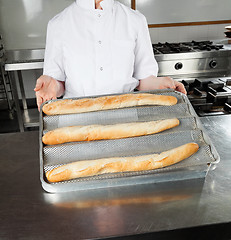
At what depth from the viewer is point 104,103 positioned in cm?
119

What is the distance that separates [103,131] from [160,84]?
671 mm

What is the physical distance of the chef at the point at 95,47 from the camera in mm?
1794

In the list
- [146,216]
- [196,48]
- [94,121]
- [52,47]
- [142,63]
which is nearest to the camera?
[146,216]

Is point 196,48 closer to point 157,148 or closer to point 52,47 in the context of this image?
point 52,47

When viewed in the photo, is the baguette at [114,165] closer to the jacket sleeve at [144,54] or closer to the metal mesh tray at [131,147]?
the metal mesh tray at [131,147]

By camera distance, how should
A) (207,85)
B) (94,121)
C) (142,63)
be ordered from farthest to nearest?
(207,85) → (142,63) → (94,121)

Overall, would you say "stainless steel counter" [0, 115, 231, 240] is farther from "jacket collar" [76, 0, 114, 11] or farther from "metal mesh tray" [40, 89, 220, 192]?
"jacket collar" [76, 0, 114, 11]

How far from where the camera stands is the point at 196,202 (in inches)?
33.7

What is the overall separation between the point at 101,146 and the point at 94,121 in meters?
0.16

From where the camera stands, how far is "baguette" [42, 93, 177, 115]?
1.16 m

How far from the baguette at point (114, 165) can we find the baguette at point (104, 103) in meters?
0.32

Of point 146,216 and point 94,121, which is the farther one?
point 94,121

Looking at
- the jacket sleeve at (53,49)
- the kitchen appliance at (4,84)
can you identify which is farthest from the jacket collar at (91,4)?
the kitchen appliance at (4,84)

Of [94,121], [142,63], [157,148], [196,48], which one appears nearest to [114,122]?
[94,121]
